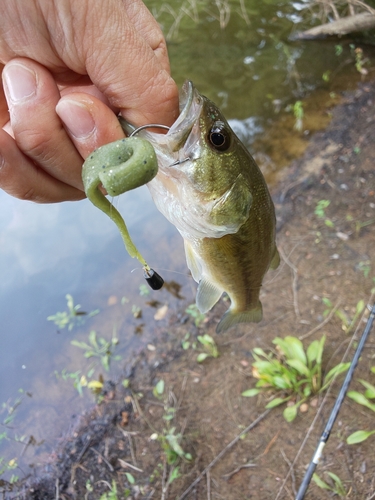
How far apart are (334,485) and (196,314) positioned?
6.71ft

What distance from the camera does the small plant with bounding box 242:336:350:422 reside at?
3.40 metres

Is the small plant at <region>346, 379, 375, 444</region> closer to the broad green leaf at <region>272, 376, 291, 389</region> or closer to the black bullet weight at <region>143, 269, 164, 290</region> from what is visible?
the broad green leaf at <region>272, 376, 291, 389</region>

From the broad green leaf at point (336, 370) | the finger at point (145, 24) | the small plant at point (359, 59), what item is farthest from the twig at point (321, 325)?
the small plant at point (359, 59)

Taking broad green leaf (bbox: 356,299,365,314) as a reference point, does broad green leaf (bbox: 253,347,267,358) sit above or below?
below

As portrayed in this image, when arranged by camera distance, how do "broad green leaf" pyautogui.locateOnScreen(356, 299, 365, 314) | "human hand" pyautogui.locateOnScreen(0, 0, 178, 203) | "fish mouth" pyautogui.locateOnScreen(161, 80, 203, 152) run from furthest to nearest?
"broad green leaf" pyautogui.locateOnScreen(356, 299, 365, 314), "fish mouth" pyautogui.locateOnScreen(161, 80, 203, 152), "human hand" pyautogui.locateOnScreen(0, 0, 178, 203)

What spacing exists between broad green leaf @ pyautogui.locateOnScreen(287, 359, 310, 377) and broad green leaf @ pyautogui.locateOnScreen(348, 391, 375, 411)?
383 mm

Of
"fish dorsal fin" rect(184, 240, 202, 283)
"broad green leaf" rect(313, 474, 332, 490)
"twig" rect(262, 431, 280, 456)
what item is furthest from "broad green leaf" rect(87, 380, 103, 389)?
"fish dorsal fin" rect(184, 240, 202, 283)

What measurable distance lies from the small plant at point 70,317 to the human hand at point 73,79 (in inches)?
124

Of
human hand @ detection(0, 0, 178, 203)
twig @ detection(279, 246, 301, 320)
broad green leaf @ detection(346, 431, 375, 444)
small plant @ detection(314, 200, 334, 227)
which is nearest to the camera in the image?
human hand @ detection(0, 0, 178, 203)

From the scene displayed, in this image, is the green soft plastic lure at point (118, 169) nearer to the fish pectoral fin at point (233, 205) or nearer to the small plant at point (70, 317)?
the fish pectoral fin at point (233, 205)

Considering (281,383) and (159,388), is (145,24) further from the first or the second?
(159,388)

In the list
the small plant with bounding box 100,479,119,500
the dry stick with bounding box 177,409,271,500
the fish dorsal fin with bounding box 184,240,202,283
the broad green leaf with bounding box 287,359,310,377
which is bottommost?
the dry stick with bounding box 177,409,271,500

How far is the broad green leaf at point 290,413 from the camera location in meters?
3.34

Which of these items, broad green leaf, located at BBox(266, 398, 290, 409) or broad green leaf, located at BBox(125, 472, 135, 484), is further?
broad green leaf, located at BBox(266, 398, 290, 409)
